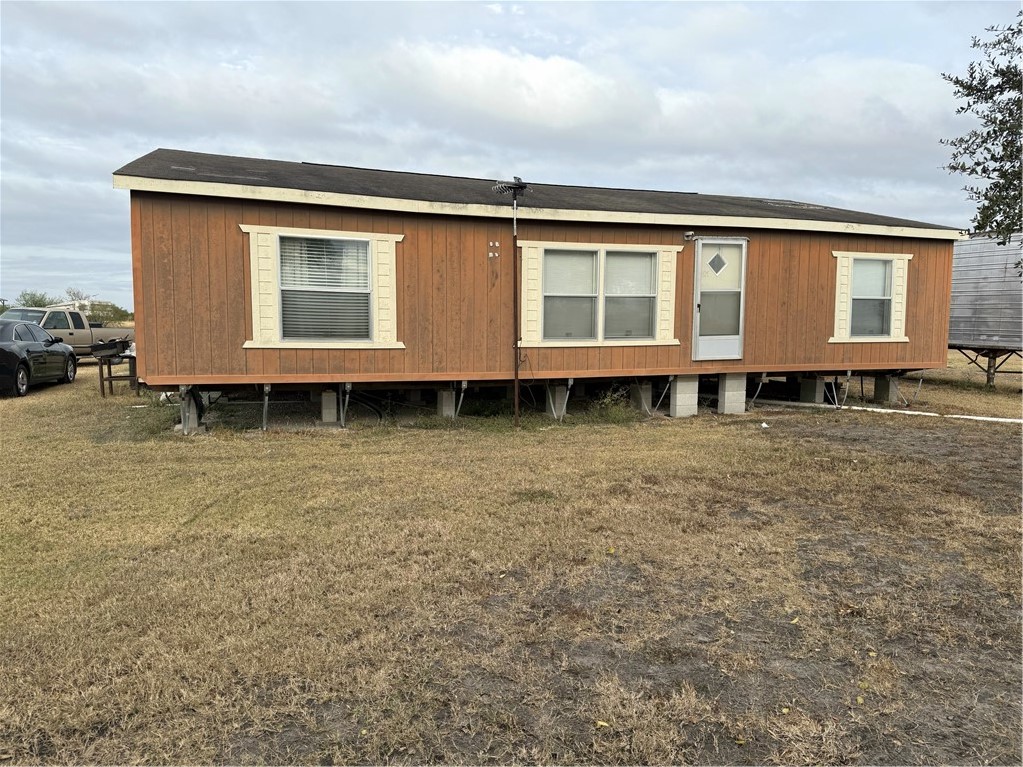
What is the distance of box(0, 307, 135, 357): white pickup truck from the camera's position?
14.6 m

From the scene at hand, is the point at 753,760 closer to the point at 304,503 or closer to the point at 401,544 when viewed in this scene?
the point at 401,544

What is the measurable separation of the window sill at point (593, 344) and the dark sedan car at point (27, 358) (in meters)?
8.31

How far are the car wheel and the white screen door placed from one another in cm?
1049

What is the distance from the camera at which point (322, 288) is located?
7555 mm

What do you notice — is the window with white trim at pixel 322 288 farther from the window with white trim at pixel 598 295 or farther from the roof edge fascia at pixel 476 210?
the window with white trim at pixel 598 295

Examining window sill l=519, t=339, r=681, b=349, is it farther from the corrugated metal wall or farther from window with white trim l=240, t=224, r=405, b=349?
the corrugated metal wall

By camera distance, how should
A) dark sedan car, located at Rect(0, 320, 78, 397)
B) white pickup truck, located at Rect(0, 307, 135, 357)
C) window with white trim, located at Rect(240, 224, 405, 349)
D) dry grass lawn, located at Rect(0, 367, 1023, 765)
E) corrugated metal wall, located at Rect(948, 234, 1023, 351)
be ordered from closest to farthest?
dry grass lawn, located at Rect(0, 367, 1023, 765) → window with white trim, located at Rect(240, 224, 405, 349) → dark sedan car, located at Rect(0, 320, 78, 397) → corrugated metal wall, located at Rect(948, 234, 1023, 351) → white pickup truck, located at Rect(0, 307, 135, 357)

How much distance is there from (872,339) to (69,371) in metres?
14.0

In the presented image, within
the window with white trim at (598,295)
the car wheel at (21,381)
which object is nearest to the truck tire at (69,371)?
the car wheel at (21,381)

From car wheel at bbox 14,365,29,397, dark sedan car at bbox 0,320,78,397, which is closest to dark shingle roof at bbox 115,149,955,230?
dark sedan car at bbox 0,320,78,397

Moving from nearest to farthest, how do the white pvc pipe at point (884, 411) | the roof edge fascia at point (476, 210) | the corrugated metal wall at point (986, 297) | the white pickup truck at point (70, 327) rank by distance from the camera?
the roof edge fascia at point (476, 210) < the white pvc pipe at point (884, 411) < the corrugated metal wall at point (986, 297) < the white pickup truck at point (70, 327)

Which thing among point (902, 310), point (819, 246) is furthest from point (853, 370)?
point (819, 246)

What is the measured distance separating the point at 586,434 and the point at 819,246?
4667 millimetres

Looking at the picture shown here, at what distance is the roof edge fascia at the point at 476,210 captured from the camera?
6809 mm
